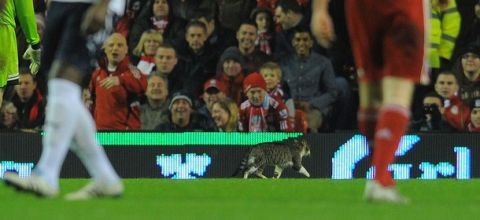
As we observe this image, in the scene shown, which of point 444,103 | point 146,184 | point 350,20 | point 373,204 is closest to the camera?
point 373,204

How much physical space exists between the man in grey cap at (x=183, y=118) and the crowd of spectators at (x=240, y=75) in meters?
0.01

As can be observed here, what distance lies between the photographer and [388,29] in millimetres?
9305

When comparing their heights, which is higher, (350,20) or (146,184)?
(350,20)

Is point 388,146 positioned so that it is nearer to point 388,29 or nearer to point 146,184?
point 388,29

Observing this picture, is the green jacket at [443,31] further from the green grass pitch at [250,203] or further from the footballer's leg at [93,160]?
the footballer's leg at [93,160]

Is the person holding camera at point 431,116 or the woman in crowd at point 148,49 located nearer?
the person holding camera at point 431,116

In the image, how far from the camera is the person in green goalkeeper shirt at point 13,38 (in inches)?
566

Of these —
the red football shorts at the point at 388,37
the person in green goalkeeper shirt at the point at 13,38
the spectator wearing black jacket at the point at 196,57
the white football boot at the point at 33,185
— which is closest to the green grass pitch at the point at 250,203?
the white football boot at the point at 33,185

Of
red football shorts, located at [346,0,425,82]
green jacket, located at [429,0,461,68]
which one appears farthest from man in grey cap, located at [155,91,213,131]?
red football shorts, located at [346,0,425,82]

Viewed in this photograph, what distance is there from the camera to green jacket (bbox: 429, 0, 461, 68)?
17141 mm

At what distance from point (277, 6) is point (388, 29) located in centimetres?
819

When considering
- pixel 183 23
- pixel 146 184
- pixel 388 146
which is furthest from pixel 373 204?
pixel 183 23

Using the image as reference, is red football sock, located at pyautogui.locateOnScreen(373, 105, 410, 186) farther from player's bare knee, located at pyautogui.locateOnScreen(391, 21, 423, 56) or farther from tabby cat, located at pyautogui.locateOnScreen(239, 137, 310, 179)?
tabby cat, located at pyautogui.locateOnScreen(239, 137, 310, 179)

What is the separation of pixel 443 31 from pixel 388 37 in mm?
8095
